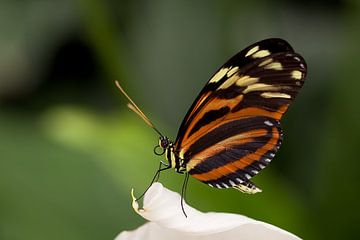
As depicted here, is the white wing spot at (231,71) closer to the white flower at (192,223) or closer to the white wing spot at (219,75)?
the white wing spot at (219,75)

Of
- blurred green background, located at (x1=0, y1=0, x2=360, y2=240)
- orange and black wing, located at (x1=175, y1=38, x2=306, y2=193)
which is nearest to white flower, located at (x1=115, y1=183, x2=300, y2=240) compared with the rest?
orange and black wing, located at (x1=175, y1=38, x2=306, y2=193)

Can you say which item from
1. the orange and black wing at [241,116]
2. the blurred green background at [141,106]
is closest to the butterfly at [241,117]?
the orange and black wing at [241,116]

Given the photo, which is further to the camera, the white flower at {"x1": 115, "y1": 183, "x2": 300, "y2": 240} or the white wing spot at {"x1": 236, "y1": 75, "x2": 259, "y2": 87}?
the white wing spot at {"x1": 236, "y1": 75, "x2": 259, "y2": 87}

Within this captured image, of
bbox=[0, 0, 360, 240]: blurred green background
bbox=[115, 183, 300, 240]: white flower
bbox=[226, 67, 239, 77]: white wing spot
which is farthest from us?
bbox=[0, 0, 360, 240]: blurred green background

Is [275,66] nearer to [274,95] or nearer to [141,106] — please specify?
[274,95]

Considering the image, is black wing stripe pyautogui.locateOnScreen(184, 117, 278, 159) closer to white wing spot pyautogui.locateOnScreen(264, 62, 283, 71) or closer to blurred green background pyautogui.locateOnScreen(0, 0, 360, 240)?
white wing spot pyautogui.locateOnScreen(264, 62, 283, 71)

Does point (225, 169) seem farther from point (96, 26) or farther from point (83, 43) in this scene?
point (83, 43)

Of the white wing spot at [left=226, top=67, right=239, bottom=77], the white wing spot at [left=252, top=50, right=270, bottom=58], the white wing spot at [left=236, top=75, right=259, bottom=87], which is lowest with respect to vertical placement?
the white wing spot at [left=236, top=75, right=259, bottom=87]

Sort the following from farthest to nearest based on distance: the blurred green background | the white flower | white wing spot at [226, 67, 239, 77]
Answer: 1. the blurred green background
2. white wing spot at [226, 67, 239, 77]
3. the white flower
